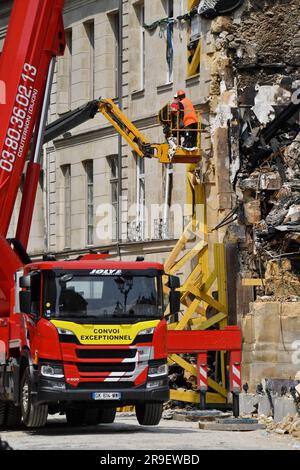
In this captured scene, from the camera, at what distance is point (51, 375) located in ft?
91.8

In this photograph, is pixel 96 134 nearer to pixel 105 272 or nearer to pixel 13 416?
pixel 13 416

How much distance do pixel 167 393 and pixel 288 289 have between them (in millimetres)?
8628

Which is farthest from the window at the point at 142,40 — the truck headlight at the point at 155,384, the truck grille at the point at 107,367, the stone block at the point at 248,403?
the truck grille at the point at 107,367

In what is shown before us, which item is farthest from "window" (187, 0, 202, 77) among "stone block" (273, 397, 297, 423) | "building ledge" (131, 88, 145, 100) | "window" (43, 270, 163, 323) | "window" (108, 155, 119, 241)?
"window" (43, 270, 163, 323)

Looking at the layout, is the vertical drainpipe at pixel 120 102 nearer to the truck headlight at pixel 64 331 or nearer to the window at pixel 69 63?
the window at pixel 69 63

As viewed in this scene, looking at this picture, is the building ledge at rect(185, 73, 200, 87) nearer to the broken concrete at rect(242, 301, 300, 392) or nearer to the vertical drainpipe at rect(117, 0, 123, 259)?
the vertical drainpipe at rect(117, 0, 123, 259)

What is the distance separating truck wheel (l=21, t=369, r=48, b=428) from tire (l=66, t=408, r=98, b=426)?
2.40 m

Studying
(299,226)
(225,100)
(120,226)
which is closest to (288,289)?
(299,226)

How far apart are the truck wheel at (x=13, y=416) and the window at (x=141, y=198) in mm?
17917

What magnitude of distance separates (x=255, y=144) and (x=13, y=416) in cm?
1167

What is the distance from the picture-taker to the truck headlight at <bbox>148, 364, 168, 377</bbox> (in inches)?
1118

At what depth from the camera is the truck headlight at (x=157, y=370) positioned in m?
28.4

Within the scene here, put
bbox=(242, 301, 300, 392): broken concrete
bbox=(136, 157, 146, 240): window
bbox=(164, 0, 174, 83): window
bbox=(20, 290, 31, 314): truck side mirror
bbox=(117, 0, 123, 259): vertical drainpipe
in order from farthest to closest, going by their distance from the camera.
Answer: bbox=(117, 0, 123, 259): vertical drainpipe
bbox=(136, 157, 146, 240): window
bbox=(164, 0, 174, 83): window
bbox=(242, 301, 300, 392): broken concrete
bbox=(20, 290, 31, 314): truck side mirror
